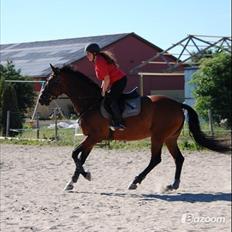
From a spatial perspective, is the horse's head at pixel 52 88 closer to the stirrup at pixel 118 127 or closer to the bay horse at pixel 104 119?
the bay horse at pixel 104 119

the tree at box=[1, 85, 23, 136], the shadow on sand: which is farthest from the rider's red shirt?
Result: the tree at box=[1, 85, 23, 136]

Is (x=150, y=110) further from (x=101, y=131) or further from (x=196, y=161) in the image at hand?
Result: (x=196, y=161)

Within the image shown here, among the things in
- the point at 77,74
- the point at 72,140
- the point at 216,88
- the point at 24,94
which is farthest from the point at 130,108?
the point at 24,94

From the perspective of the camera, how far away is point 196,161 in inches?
450

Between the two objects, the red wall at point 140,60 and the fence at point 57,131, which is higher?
the red wall at point 140,60

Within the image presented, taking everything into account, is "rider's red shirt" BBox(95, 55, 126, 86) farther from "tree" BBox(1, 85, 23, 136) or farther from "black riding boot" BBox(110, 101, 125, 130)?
"tree" BBox(1, 85, 23, 136)

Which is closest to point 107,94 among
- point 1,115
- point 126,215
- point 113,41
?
point 126,215

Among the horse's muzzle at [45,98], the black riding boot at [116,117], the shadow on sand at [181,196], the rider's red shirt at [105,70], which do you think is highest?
the rider's red shirt at [105,70]

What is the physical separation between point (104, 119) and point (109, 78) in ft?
2.31

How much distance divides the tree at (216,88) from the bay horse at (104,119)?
8896 millimetres

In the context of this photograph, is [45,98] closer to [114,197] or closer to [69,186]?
[69,186]

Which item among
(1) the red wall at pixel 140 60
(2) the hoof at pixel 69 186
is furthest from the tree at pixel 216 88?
(1) the red wall at pixel 140 60

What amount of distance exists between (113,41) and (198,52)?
14.8 metres

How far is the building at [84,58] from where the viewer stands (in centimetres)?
2733
